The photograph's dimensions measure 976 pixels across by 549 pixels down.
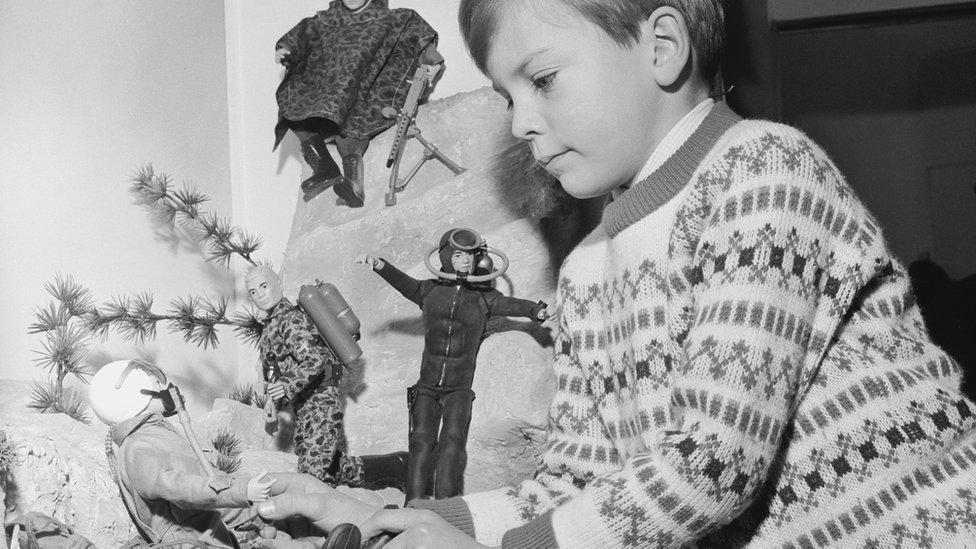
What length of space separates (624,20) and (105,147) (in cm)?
90

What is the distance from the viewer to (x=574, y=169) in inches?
31.6

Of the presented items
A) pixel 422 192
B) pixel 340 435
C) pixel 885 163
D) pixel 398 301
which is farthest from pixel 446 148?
pixel 885 163

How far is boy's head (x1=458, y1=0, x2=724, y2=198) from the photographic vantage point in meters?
0.77

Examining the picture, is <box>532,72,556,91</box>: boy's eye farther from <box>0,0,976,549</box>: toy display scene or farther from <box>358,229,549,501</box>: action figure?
<box>358,229,549,501</box>: action figure

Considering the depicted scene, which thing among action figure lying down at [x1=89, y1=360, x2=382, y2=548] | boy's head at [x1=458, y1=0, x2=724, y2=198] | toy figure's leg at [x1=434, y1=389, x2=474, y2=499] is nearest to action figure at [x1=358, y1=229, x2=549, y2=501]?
toy figure's leg at [x1=434, y1=389, x2=474, y2=499]

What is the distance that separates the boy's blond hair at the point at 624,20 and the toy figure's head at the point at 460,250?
51 cm

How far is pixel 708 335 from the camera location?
2.14ft

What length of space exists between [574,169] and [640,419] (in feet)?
0.70

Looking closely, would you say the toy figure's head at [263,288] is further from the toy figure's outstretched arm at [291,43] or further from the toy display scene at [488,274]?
the toy figure's outstretched arm at [291,43]

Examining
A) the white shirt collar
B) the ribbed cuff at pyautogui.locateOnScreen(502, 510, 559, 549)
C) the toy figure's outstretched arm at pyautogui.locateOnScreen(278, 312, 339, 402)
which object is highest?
the white shirt collar

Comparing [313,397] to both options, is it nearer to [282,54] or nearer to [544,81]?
[282,54]

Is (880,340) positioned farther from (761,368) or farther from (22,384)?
(22,384)

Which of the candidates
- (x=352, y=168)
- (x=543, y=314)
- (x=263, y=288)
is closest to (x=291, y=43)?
(x=352, y=168)

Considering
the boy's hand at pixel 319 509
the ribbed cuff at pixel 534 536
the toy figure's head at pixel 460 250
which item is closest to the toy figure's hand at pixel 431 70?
the toy figure's head at pixel 460 250
